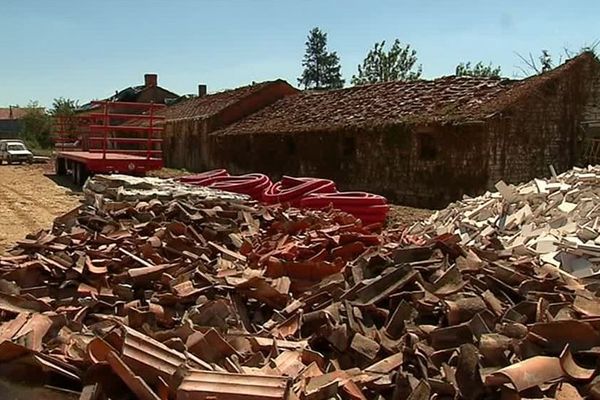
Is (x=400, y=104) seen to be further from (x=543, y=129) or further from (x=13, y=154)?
(x=13, y=154)

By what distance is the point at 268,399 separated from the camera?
11.1 feet

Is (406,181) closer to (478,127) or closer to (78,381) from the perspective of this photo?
(478,127)

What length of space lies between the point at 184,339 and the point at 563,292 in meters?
2.89

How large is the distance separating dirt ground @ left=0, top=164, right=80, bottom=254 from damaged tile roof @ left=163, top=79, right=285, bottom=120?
361 inches

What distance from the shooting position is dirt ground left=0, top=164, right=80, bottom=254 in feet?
37.4

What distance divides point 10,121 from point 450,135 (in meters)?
70.7

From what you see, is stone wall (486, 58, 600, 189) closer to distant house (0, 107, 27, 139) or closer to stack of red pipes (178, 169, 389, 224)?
stack of red pipes (178, 169, 389, 224)

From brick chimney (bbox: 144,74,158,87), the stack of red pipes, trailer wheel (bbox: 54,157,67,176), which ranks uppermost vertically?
brick chimney (bbox: 144,74,158,87)

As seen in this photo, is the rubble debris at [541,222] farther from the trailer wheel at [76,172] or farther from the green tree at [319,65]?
the green tree at [319,65]

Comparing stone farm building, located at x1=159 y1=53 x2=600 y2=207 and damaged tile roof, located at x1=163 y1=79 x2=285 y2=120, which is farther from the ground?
damaged tile roof, located at x1=163 y1=79 x2=285 y2=120

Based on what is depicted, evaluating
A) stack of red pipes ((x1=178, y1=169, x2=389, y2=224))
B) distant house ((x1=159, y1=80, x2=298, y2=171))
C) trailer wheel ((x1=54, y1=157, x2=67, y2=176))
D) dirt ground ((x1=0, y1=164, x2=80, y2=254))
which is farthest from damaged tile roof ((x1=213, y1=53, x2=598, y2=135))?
dirt ground ((x1=0, y1=164, x2=80, y2=254))

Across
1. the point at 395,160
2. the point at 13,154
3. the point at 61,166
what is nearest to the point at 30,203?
the point at 61,166

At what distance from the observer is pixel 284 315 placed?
4914 mm

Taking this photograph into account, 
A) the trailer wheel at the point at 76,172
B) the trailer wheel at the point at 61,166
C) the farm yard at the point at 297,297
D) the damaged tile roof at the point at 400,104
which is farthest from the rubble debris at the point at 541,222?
the trailer wheel at the point at 61,166
